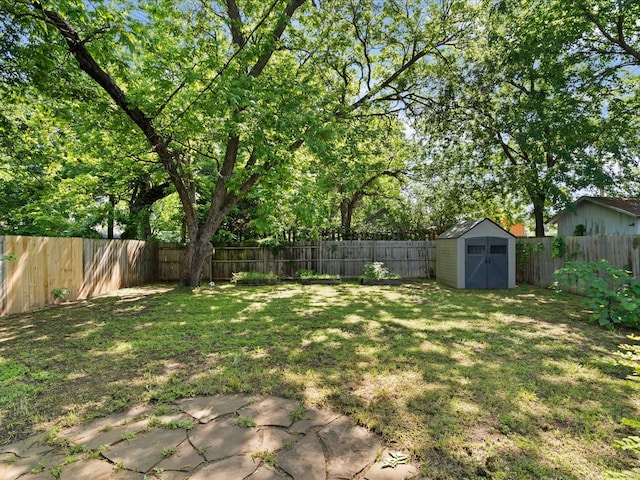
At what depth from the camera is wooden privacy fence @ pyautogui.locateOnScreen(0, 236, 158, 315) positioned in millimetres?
5461

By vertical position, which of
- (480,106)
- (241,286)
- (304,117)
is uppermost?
(480,106)

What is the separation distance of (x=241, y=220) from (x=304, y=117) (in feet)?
20.4

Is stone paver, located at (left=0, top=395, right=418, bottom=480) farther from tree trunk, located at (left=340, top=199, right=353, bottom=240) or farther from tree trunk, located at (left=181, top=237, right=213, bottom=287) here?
tree trunk, located at (left=340, top=199, right=353, bottom=240)

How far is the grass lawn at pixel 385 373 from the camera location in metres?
2.08

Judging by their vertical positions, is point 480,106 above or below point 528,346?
above

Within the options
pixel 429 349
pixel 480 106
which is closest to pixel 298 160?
pixel 480 106

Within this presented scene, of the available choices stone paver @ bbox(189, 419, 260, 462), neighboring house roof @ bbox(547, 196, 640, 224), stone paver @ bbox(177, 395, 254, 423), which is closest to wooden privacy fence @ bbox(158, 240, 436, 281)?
neighboring house roof @ bbox(547, 196, 640, 224)

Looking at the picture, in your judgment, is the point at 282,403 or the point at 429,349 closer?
the point at 282,403

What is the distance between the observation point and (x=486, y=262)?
366 inches

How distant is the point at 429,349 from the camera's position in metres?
3.84

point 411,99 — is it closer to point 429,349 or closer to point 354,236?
point 354,236

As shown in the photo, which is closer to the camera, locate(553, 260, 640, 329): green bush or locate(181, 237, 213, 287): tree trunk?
locate(553, 260, 640, 329): green bush

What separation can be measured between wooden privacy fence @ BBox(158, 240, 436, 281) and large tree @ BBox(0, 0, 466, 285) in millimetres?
1771

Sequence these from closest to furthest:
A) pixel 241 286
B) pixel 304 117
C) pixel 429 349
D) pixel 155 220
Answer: pixel 429 349, pixel 304 117, pixel 241 286, pixel 155 220
